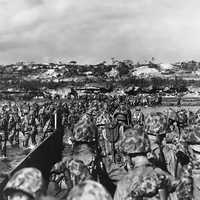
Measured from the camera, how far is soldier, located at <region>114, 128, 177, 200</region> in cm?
→ 571

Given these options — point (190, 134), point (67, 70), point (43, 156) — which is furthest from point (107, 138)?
point (67, 70)

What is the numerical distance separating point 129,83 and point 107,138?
75.4 metres

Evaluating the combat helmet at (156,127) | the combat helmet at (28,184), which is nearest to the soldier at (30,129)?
the combat helmet at (156,127)

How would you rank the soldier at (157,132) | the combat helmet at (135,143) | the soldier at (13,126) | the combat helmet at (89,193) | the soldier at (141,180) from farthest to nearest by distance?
the soldier at (13,126) → the soldier at (157,132) → the combat helmet at (135,143) → the soldier at (141,180) → the combat helmet at (89,193)

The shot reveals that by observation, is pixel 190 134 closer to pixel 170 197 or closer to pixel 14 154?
pixel 170 197

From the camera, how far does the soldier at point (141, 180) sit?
225 inches

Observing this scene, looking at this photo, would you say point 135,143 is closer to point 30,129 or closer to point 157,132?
point 157,132

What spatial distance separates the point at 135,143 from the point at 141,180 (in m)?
0.66

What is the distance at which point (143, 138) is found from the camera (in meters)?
6.44

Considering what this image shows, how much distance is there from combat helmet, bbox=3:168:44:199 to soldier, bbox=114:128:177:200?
39.1 inches

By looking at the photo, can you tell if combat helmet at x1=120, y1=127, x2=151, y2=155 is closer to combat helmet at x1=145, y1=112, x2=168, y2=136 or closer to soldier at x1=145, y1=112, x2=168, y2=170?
soldier at x1=145, y1=112, x2=168, y2=170

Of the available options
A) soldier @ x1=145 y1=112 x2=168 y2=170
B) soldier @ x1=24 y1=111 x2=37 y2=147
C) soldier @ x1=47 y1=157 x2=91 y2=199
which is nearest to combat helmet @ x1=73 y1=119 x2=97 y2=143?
soldier @ x1=47 y1=157 x2=91 y2=199

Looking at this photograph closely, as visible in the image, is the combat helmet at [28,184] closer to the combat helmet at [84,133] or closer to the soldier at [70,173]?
the soldier at [70,173]

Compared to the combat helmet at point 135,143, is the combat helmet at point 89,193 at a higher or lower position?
lower
